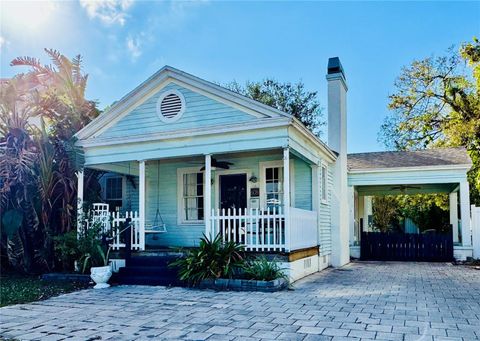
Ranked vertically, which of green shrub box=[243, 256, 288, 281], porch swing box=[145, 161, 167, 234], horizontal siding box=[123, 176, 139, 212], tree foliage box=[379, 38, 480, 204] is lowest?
green shrub box=[243, 256, 288, 281]

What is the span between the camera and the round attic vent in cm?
995

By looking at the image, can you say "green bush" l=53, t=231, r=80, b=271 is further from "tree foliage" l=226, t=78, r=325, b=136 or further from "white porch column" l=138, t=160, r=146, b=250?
"tree foliage" l=226, t=78, r=325, b=136

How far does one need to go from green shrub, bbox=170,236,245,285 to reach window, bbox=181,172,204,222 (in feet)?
11.6

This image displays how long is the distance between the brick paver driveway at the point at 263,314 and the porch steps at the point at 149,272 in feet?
1.13

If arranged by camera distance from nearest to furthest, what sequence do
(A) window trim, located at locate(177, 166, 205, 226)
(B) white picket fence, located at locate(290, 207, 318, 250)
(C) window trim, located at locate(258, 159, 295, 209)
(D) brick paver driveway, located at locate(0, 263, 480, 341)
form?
(D) brick paver driveway, located at locate(0, 263, 480, 341) < (B) white picket fence, located at locate(290, 207, 318, 250) < (C) window trim, located at locate(258, 159, 295, 209) < (A) window trim, located at locate(177, 166, 205, 226)

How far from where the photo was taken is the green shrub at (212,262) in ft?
26.5

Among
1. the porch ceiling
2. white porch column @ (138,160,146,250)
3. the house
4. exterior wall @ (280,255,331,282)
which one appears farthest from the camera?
the porch ceiling

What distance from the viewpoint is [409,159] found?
14594 millimetres

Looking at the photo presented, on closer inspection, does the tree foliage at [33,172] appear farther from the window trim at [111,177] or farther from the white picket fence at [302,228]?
the white picket fence at [302,228]

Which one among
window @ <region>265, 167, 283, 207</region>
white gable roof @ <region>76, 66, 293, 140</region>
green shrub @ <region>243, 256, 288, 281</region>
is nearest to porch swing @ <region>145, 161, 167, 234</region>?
white gable roof @ <region>76, 66, 293, 140</region>

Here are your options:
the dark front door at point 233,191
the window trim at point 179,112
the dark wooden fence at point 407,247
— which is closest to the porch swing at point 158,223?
the dark front door at point 233,191

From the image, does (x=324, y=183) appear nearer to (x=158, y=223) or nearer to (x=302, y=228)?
(x=302, y=228)

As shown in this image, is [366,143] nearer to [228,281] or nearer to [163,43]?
[163,43]

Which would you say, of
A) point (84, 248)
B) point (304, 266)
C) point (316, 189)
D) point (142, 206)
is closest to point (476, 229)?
point (316, 189)
